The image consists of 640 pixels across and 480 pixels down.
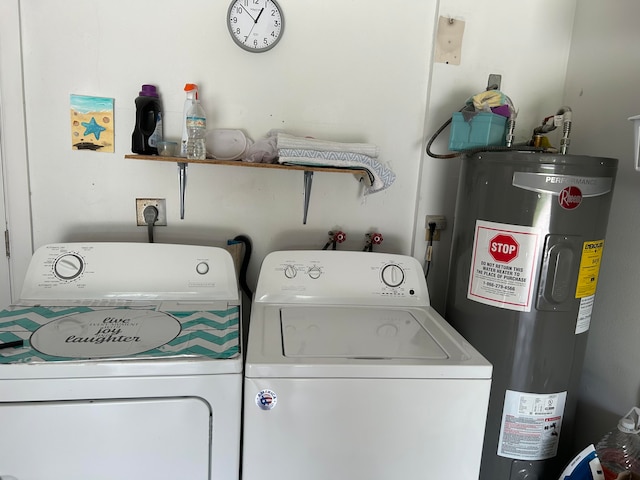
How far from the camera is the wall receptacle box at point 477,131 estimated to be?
1.48m

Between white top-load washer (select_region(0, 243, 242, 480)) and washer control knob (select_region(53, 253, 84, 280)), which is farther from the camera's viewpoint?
washer control knob (select_region(53, 253, 84, 280))

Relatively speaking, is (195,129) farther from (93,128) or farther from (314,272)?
(314,272)

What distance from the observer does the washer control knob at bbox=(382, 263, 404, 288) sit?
4.92 feet

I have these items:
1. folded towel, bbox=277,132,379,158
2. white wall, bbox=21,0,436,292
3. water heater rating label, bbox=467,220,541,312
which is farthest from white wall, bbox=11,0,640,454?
water heater rating label, bbox=467,220,541,312

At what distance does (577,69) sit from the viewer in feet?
5.41

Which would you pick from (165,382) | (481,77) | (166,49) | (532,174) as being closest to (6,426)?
(165,382)

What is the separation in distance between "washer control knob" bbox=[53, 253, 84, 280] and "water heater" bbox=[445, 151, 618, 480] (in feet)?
4.12

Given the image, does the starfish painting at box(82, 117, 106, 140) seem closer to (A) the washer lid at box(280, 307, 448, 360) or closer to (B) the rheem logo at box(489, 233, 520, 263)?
(A) the washer lid at box(280, 307, 448, 360)

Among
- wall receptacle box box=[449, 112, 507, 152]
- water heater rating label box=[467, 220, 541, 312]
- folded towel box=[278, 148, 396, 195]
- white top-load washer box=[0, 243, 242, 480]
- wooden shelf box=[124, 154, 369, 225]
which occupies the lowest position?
white top-load washer box=[0, 243, 242, 480]

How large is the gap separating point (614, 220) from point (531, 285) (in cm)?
49

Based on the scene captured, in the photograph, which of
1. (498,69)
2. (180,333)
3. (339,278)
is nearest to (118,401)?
(180,333)

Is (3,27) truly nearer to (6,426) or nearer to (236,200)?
(236,200)

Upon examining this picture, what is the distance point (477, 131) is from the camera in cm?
150

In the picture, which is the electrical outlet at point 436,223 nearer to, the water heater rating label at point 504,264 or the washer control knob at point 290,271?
the water heater rating label at point 504,264
